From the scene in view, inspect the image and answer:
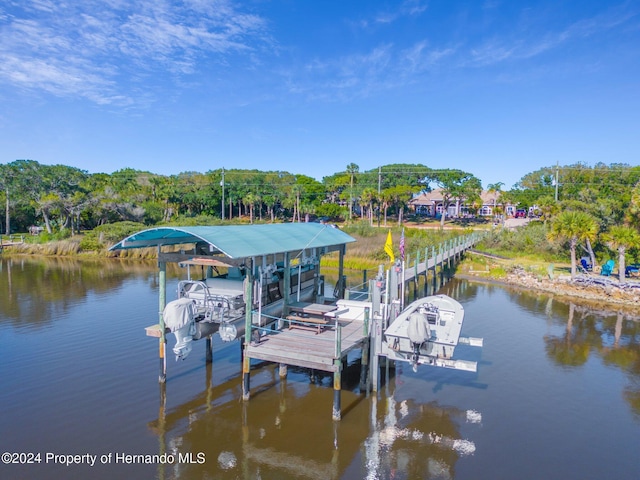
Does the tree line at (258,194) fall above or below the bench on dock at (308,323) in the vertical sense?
above

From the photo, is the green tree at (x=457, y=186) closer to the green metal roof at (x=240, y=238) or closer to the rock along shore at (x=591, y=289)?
the rock along shore at (x=591, y=289)

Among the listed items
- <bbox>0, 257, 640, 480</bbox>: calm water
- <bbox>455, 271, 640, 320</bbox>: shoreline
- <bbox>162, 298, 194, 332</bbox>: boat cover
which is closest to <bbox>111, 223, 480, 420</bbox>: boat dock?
<bbox>162, 298, 194, 332</bbox>: boat cover

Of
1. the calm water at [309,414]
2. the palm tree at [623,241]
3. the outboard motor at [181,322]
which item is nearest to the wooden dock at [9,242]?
the calm water at [309,414]

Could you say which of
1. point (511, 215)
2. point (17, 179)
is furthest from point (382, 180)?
point (17, 179)

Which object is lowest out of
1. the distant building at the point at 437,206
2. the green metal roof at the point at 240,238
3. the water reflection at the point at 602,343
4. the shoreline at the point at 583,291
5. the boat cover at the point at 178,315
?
the water reflection at the point at 602,343

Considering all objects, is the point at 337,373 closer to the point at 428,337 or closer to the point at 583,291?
the point at 428,337

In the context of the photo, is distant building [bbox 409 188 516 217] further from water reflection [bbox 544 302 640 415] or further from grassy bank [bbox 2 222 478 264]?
water reflection [bbox 544 302 640 415]
